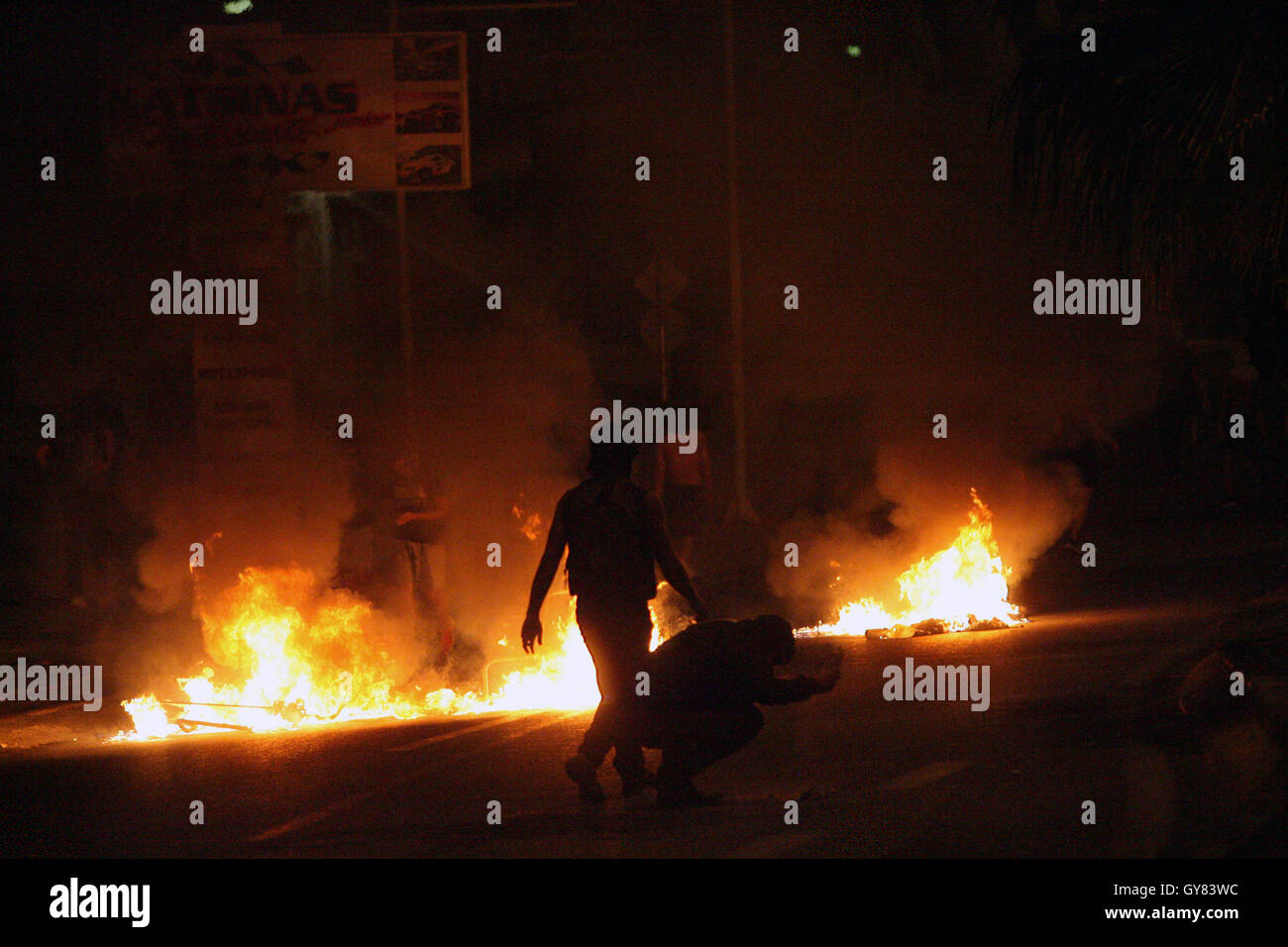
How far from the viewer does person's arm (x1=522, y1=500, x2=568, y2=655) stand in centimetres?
718

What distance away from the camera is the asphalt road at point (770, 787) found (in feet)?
19.8

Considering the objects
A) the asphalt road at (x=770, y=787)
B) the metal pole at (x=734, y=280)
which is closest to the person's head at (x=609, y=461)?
the asphalt road at (x=770, y=787)

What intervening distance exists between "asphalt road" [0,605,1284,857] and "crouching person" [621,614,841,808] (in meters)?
0.21

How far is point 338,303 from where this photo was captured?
65.7 ft

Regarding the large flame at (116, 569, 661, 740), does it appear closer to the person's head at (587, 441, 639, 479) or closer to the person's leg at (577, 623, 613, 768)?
the person's leg at (577, 623, 613, 768)

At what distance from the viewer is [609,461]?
721cm

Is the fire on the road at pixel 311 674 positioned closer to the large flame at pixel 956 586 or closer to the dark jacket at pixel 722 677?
the dark jacket at pixel 722 677

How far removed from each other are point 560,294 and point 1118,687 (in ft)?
42.7

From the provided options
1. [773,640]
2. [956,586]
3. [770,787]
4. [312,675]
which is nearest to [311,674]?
[312,675]

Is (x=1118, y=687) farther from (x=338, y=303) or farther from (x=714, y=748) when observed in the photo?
(x=338, y=303)

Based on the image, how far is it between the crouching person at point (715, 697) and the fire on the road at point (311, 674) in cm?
294

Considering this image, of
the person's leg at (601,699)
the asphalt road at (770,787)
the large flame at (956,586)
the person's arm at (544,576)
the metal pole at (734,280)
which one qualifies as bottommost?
the asphalt road at (770,787)

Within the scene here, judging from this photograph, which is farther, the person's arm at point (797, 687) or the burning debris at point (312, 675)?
the burning debris at point (312, 675)
